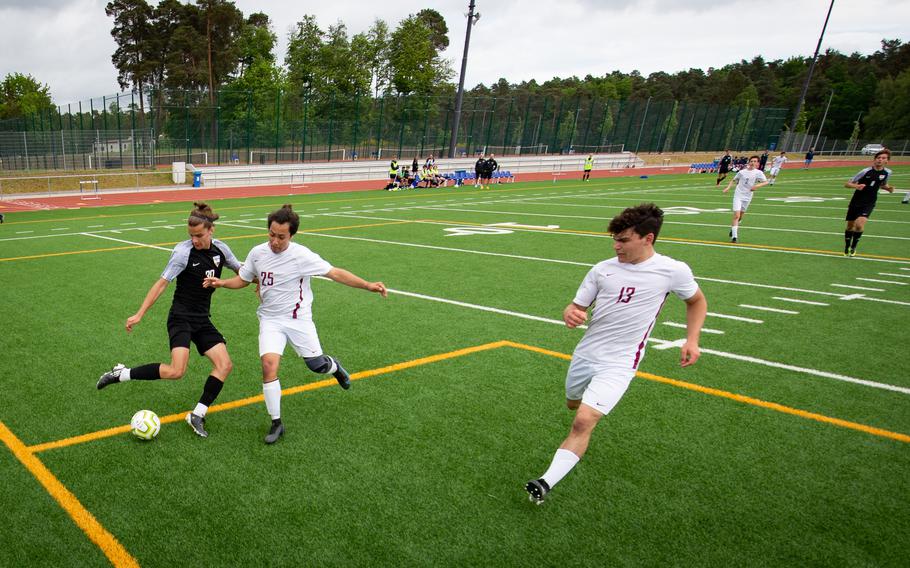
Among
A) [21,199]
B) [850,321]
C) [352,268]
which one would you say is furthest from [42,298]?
[21,199]

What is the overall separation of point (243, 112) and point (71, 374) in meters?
32.7

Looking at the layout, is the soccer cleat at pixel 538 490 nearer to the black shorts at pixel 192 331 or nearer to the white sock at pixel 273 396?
the white sock at pixel 273 396

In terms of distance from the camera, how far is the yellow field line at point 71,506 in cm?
350

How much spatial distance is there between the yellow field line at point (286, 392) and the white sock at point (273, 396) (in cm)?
91

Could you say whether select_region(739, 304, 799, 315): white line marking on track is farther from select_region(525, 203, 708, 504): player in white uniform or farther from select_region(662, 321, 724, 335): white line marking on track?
select_region(525, 203, 708, 504): player in white uniform

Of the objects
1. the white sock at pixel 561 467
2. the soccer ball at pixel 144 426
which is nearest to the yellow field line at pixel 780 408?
the white sock at pixel 561 467

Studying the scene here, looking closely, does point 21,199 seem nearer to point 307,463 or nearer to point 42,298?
point 42,298

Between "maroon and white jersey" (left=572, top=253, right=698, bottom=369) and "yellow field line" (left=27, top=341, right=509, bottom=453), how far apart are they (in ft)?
9.83

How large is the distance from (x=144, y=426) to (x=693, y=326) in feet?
14.3

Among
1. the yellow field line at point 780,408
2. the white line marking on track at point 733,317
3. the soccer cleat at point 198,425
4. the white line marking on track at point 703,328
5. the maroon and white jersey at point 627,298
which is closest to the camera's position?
the maroon and white jersey at point 627,298

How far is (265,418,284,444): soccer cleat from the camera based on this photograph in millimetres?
4840

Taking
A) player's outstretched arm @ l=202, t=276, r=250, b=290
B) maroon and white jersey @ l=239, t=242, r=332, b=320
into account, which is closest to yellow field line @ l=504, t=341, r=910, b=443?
maroon and white jersey @ l=239, t=242, r=332, b=320

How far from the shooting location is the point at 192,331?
5.15 meters

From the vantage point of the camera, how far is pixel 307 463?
15.0 feet
